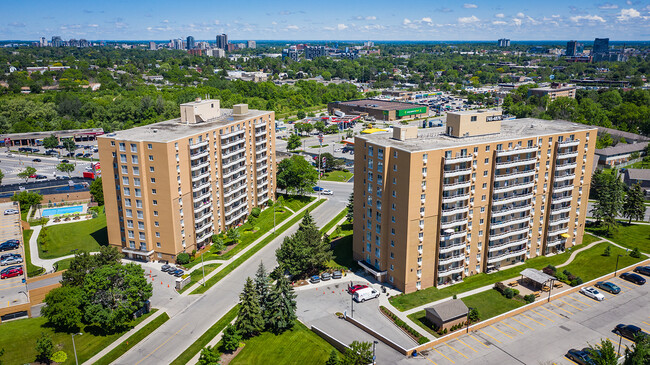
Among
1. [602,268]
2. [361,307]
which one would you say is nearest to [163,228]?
[361,307]

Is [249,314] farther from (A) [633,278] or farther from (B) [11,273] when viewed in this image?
(A) [633,278]

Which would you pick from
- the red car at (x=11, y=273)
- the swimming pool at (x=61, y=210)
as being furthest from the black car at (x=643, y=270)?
the swimming pool at (x=61, y=210)

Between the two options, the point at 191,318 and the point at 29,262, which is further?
the point at 29,262

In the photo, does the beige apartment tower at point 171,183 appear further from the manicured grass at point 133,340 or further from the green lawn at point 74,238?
the manicured grass at point 133,340

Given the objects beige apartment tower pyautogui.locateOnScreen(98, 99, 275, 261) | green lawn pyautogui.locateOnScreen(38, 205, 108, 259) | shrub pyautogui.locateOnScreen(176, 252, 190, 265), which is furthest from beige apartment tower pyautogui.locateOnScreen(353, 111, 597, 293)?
green lawn pyautogui.locateOnScreen(38, 205, 108, 259)

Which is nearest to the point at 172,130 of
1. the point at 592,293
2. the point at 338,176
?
the point at 338,176
